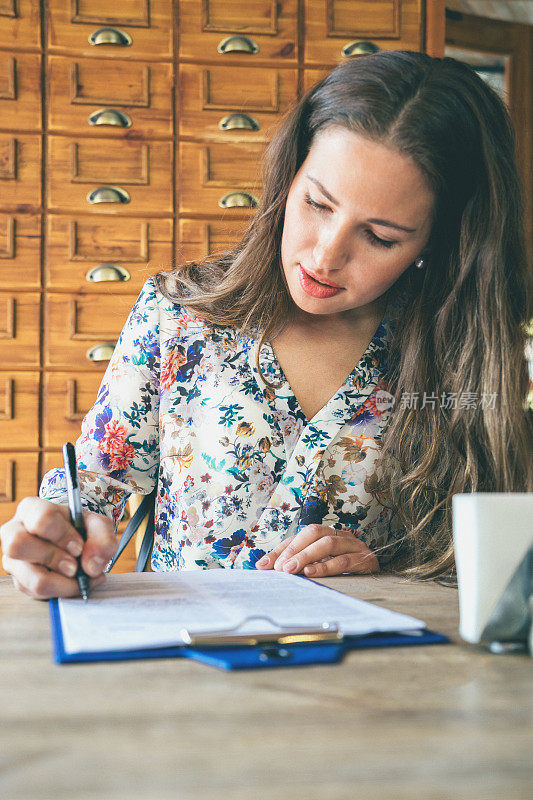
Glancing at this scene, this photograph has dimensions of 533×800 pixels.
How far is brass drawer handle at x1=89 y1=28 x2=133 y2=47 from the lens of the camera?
246 centimetres

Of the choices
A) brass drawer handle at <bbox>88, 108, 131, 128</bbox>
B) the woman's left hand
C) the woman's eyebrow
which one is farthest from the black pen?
brass drawer handle at <bbox>88, 108, 131, 128</bbox>

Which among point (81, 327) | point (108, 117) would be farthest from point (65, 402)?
point (108, 117)

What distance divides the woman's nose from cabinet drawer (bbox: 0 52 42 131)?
170cm

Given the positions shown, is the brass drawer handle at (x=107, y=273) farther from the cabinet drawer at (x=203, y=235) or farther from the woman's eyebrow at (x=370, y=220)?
the woman's eyebrow at (x=370, y=220)

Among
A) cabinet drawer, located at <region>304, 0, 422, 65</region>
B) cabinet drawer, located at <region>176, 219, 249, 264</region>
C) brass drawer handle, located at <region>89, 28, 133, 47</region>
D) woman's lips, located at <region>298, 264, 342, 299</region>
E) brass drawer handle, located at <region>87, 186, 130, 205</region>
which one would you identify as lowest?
woman's lips, located at <region>298, 264, 342, 299</region>

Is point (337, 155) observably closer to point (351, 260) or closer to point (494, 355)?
point (351, 260)

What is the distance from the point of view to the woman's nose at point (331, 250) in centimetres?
107

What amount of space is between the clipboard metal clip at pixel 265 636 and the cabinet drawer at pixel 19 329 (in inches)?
80.0

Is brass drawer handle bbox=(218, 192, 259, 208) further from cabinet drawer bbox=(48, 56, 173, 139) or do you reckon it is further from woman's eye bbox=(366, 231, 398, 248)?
woman's eye bbox=(366, 231, 398, 248)

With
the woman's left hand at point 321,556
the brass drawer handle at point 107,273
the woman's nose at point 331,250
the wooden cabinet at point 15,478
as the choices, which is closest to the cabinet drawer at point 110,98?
the brass drawer handle at point 107,273

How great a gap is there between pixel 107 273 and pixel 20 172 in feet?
1.34

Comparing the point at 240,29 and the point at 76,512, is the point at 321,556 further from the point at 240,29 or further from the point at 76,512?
the point at 240,29

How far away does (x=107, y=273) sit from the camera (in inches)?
98.4

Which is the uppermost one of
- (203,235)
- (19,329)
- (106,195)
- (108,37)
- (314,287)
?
(108,37)
